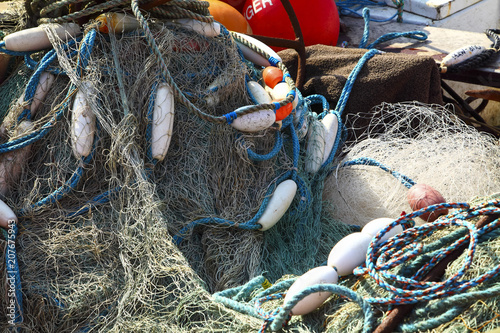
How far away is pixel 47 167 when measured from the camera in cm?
199

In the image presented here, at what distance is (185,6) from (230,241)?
1.04 meters

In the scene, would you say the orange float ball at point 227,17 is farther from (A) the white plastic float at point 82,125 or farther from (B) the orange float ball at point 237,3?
(A) the white plastic float at point 82,125

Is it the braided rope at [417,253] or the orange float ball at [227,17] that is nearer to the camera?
the braided rope at [417,253]

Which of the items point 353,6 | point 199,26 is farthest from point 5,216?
point 353,6

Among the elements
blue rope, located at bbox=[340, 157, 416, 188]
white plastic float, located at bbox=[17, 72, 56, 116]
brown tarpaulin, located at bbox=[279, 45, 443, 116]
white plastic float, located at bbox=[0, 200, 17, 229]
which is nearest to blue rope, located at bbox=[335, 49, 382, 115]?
brown tarpaulin, located at bbox=[279, 45, 443, 116]

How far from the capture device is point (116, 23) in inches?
82.2

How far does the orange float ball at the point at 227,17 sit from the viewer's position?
10.7 ft

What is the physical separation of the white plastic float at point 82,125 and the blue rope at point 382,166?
1199 millimetres

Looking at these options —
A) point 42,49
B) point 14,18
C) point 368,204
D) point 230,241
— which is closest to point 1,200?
point 42,49

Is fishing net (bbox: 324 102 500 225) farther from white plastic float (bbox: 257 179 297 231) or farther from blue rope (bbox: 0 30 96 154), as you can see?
blue rope (bbox: 0 30 96 154)

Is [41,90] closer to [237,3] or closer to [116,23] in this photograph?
[116,23]

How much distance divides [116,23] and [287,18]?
1.65 meters

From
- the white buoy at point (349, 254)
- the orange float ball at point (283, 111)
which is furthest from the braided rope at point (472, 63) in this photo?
the white buoy at point (349, 254)

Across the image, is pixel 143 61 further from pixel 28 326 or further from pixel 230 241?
pixel 28 326
